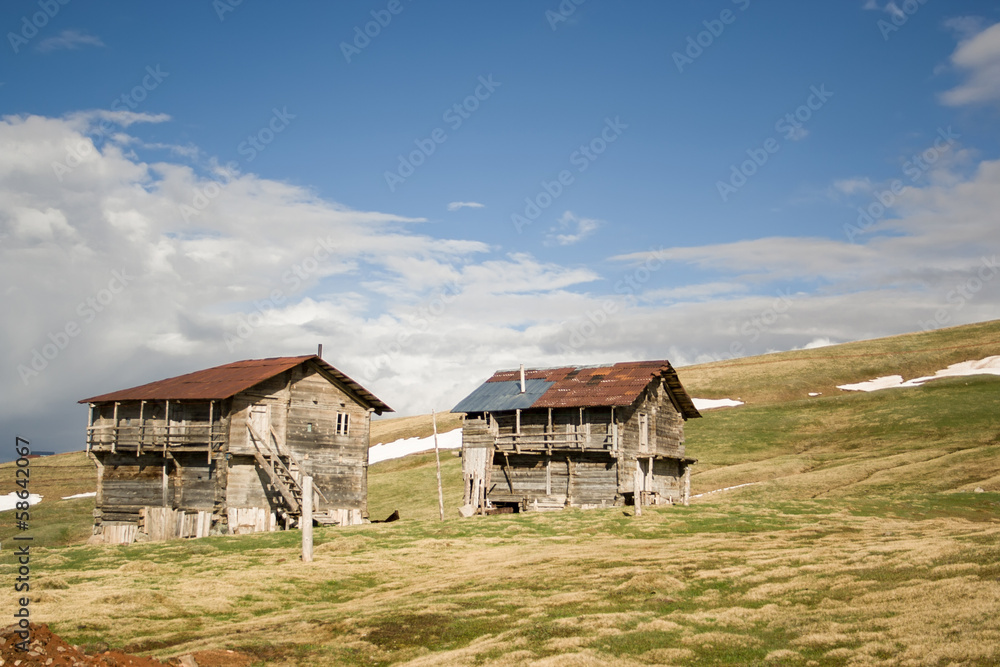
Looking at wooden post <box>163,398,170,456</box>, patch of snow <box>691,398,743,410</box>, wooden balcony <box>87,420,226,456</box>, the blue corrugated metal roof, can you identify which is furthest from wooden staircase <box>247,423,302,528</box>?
patch of snow <box>691,398,743,410</box>

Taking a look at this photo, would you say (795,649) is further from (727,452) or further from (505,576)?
(727,452)

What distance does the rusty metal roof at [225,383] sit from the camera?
43438 millimetres

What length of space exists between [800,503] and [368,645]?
29652mm

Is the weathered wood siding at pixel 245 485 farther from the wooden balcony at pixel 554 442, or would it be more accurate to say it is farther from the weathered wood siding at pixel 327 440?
the wooden balcony at pixel 554 442

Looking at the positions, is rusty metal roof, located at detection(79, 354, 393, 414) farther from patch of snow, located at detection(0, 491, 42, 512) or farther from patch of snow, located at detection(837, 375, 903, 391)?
patch of snow, located at detection(837, 375, 903, 391)

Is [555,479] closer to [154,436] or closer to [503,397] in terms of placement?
[503,397]

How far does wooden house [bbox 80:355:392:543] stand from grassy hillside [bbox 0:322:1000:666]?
7.14 m

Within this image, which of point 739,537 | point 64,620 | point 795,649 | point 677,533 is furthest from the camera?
point 677,533

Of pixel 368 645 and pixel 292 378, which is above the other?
pixel 292 378

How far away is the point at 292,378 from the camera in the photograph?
1827 inches

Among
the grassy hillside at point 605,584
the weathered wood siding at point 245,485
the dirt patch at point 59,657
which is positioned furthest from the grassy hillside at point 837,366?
the dirt patch at point 59,657

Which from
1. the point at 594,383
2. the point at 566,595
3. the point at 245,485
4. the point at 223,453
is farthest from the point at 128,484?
the point at 566,595

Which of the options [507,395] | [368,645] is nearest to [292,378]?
[507,395]

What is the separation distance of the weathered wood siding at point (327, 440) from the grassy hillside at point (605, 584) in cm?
864
